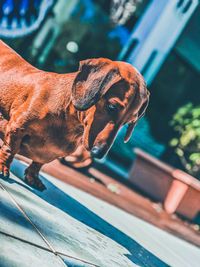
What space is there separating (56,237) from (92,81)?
75cm

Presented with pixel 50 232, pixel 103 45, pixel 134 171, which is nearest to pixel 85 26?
pixel 103 45

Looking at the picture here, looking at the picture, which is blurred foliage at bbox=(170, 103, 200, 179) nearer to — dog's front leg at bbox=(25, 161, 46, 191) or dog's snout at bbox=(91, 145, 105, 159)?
dog's front leg at bbox=(25, 161, 46, 191)

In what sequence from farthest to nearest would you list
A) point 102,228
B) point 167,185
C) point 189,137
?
1. point 189,137
2. point 167,185
3. point 102,228

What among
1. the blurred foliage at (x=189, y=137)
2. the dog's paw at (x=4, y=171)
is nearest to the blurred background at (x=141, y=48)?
the blurred foliage at (x=189, y=137)

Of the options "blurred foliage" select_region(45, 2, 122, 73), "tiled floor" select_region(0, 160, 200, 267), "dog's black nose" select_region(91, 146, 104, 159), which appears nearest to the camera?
"tiled floor" select_region(0, 160, 200, 267)

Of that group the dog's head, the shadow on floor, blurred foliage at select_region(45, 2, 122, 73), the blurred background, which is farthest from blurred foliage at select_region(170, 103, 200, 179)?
the dog's head

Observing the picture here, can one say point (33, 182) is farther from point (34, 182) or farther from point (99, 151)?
point (99, 151)

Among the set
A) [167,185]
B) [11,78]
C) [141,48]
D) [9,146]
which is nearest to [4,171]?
[9,146]

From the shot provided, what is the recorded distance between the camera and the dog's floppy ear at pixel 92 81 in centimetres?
179

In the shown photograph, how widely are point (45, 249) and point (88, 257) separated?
0.85ft

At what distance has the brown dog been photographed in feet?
5.90

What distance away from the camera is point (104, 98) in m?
1.83

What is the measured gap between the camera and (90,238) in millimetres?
Result: 1721

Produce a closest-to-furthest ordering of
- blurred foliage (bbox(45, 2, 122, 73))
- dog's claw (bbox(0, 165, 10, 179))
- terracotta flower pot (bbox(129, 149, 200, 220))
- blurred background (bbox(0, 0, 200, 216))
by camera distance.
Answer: dog's claw (bbox(0, 165, 10, 179))
terracotta flower pot (bbox(129, 149, 200, 220))
blurred background (bbox(0, 0, 200, 216))
blurred foliage (bbox(45, 2, 122, 73))
